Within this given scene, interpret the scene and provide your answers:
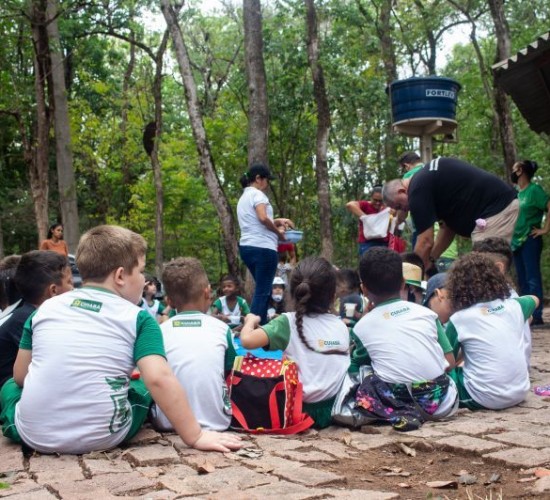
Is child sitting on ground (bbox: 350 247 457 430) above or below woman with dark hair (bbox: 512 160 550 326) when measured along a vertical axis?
below

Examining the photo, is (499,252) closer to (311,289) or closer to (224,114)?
(311,289)

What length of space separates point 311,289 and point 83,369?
61.8 inches

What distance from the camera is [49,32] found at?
54.3 feet

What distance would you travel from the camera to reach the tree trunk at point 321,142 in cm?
1438

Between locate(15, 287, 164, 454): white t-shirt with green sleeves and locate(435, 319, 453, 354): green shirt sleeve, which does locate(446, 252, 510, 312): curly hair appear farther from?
locate(15, 287, 164, 454): white t-shirt with green sleeves

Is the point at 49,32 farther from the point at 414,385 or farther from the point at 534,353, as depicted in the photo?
the point at 414,385

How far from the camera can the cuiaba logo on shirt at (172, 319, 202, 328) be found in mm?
4383

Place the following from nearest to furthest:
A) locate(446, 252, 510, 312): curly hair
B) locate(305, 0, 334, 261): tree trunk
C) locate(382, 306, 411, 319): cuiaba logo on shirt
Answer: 1. locate(382, 306, 411, 319): cuiaba logo on shirt
2. locate(446, 252, 510, 312): curly hair
3. locate(305, 0, 334, 261): tree trunk

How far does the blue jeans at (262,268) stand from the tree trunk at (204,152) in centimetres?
365

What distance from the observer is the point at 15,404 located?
13.1 ft

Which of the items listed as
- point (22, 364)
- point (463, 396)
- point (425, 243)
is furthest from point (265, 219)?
point (22, 364)

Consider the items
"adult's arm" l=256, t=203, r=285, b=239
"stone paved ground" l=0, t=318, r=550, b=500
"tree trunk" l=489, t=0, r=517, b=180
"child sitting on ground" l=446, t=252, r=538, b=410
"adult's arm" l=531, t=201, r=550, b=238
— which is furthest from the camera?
"tree trunk" l=489, t=0, r=517, b=180

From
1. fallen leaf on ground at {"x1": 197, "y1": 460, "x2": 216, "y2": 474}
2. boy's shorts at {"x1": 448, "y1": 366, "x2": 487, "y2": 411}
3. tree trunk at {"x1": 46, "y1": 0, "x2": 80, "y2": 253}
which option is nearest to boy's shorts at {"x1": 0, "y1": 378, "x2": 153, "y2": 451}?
fallen leaf on ground at {"x1": 197, "y1": 460, "x2": 216, "y2": 474}

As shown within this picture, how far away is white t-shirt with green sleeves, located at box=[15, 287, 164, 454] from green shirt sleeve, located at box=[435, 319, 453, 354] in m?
1.90
